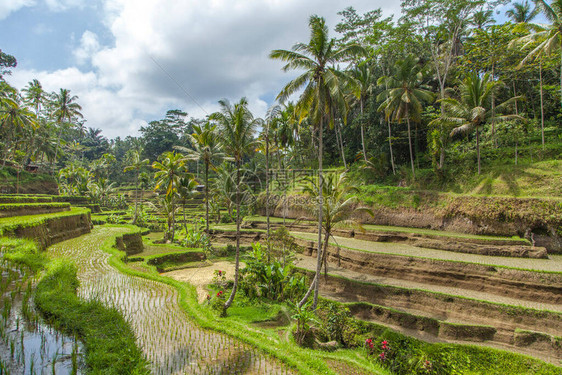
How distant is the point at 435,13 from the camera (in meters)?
23.9

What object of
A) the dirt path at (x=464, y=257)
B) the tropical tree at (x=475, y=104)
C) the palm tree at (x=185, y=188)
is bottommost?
the dirt path at (x=464, y=257)

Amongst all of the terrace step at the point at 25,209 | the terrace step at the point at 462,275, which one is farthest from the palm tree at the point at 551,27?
the terrace step at the point at 25,209

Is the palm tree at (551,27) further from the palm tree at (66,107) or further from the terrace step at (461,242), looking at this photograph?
the palm tree at (66,107)

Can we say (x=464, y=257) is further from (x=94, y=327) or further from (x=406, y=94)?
(x=94, y=327)

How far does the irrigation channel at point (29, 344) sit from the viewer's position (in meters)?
5.30

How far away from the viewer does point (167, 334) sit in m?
7.97

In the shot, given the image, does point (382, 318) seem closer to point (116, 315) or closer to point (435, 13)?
point (116, 315)

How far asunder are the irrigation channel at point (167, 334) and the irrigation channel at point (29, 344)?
1.51 metres

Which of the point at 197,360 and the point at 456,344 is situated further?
the point at 456,344

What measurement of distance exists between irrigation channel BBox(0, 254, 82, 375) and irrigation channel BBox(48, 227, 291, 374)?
1.51 m

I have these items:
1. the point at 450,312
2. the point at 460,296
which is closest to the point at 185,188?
the point at 450,312

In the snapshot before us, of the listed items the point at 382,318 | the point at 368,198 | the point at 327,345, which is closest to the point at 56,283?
the point at 327,345

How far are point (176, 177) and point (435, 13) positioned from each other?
89.3 ft

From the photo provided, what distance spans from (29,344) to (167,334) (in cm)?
302
